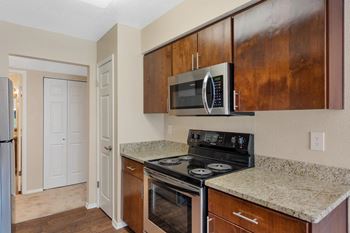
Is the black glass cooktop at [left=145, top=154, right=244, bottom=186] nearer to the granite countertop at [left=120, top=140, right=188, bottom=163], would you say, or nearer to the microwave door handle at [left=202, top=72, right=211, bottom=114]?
the granite countertop at [left=120, top=140, right=188, bottom=163]

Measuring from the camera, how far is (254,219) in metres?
1.16

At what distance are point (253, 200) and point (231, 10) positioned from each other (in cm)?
128

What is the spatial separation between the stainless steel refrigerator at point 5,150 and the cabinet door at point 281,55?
1881mm

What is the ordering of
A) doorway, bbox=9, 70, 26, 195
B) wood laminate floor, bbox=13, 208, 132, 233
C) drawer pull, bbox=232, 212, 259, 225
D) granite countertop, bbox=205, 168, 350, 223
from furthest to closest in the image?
doorway, bbox=9, 70, 26, 195, wood laminate floor, bbox=13, 208, 132, 233, drawer pull, bbox=232, 212, 259, 225, granite countertop, bbox=205, 168, 350, 223

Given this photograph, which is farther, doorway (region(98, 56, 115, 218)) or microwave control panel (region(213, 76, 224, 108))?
doorway (region(98, 56, 115, 218))

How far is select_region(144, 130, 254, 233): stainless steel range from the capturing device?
4.93ft

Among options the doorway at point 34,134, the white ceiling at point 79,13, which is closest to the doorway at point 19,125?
the doorway at point 34,134

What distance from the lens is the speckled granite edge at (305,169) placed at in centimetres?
132

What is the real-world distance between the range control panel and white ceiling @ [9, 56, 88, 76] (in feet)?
6.69

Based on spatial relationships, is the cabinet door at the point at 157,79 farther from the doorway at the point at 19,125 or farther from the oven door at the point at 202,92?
the doorway at the point at 19,125

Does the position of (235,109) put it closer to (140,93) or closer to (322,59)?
(322,59)

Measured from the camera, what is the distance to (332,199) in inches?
43.2

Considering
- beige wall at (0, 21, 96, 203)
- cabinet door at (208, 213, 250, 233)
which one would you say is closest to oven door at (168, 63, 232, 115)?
cabinet door at (208, 213, 250, 233)

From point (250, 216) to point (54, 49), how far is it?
109 inches
